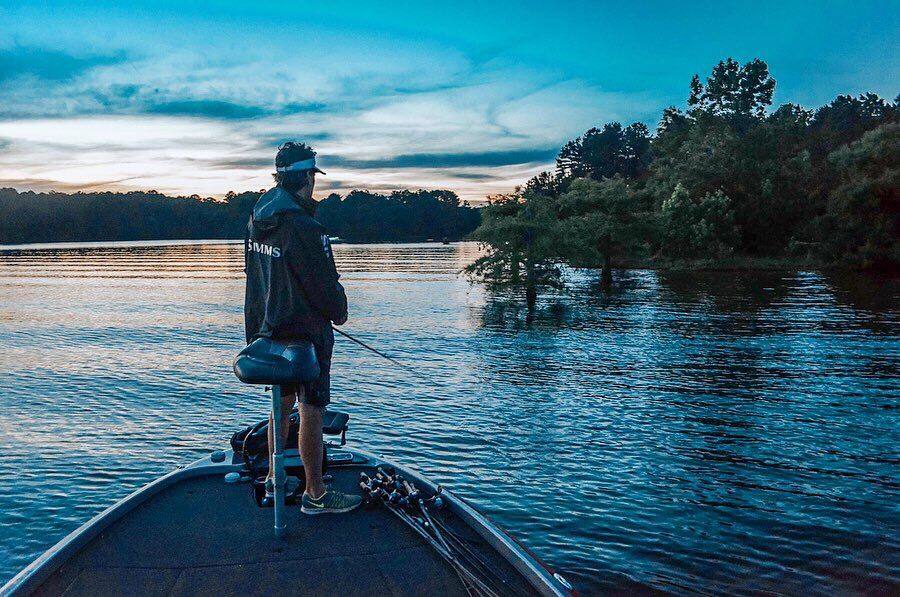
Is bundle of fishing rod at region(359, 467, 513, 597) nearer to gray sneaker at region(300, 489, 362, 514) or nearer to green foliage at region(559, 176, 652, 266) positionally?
gray sneaker at region(300, 489, 362, 514)

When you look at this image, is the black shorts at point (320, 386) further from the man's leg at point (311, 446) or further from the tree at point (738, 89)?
the tree at point (738, 89)

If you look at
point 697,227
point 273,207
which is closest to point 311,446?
point 273,207

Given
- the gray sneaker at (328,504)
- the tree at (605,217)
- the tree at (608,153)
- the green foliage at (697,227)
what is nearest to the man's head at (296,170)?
the gray sneaker at (328,504)

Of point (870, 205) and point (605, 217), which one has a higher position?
point (870, 205)

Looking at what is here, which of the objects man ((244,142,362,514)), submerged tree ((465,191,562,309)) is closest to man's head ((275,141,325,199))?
man ((244,142,362,514))

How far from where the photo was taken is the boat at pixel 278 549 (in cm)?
471

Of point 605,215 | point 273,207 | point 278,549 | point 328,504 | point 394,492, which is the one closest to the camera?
point 278,549

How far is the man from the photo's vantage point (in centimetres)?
575

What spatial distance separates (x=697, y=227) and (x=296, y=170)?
70497 mm

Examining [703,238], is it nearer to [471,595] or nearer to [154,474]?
[154,474]

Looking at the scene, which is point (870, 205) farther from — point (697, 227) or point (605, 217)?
point (605, 217)

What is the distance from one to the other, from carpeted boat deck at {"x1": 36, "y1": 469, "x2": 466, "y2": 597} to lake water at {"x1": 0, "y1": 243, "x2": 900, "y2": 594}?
3373 millimetres

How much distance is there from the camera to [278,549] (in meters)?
5.27

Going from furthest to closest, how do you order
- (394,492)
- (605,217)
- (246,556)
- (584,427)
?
(605,217)
(584,427)
(394,492)
(246,556)
